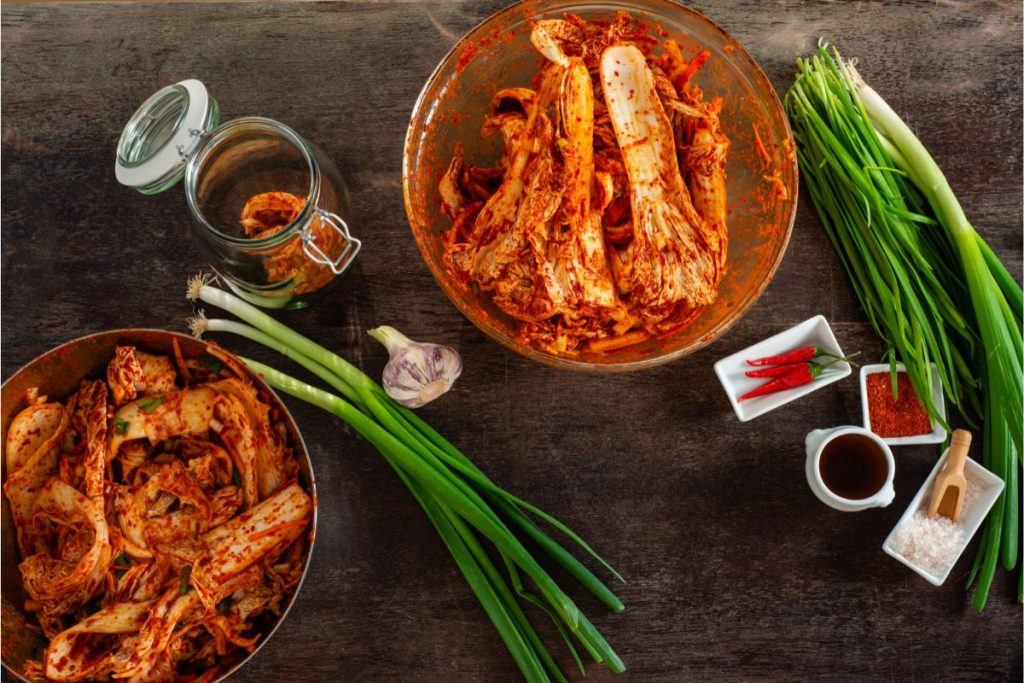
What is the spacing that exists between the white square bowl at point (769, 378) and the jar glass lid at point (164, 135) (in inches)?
44.8

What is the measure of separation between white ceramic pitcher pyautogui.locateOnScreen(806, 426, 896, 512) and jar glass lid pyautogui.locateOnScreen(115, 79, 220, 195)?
4.48ft

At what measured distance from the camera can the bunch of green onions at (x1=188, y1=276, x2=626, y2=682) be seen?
1.53 m

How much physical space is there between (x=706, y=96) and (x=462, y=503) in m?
0.90

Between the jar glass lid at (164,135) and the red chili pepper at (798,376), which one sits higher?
the jar glass lid at (164,135)

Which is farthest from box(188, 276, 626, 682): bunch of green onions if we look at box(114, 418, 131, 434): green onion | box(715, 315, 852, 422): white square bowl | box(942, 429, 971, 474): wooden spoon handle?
box(942, 429, 971, 474): wooden spoon handle

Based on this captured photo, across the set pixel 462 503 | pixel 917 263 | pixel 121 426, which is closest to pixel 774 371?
pixel 917 263

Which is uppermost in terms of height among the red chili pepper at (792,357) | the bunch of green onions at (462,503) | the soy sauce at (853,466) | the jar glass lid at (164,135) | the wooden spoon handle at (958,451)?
the jar glass lid at (164,135)

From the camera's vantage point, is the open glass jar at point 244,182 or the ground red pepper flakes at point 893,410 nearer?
the open glass jar at point 244,182

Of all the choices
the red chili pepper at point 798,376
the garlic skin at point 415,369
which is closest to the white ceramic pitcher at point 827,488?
the red chili pepper at point 798,376

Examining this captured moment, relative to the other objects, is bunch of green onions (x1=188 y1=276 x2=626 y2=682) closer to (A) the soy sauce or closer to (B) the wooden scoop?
(A) the soy sauce

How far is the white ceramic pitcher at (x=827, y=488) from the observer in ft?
5.09

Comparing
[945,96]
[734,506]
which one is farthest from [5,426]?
[945,96]

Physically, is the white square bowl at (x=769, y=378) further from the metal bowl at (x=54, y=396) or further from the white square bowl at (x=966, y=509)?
the metal bowl at (x=54, y=396)

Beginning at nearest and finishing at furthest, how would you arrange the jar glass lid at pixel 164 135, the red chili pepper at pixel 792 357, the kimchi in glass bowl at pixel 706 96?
the kimchi in glass bowl at pixel 706 96 < the jar glass lid at pixel 164 135 < the red chili pepper at pixel 792 357
